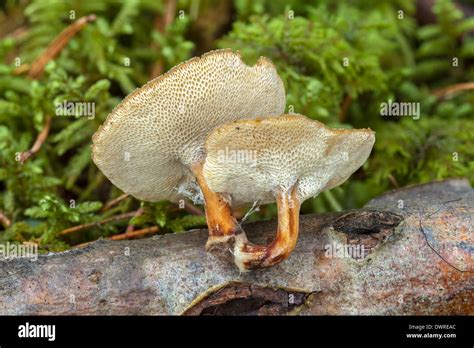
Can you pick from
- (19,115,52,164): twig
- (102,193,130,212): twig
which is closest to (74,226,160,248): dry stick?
(102,193,130,212): twig

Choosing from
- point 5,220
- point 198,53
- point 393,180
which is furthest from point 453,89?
point 5,220

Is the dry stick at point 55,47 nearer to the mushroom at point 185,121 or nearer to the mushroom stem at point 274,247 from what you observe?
the mushroom at point 185,121

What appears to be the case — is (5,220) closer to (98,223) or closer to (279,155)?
(98,223)

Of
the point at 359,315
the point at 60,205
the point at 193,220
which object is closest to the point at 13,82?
the point at 60,205

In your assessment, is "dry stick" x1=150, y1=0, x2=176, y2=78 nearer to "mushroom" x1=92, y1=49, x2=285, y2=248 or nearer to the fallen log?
"mushroom" x1=92, y1=49, x2=285, y2=248

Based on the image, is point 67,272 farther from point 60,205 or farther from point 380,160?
point 380,160
